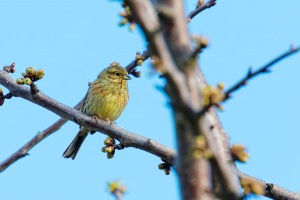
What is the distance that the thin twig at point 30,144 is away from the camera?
5637mm

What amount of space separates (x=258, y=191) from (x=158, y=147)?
10.3 ft

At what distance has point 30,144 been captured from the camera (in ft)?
19.8

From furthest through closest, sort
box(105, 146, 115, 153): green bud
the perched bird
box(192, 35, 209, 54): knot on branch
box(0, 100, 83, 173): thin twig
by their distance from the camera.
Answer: the perched bird → box(105, 146, 115, 153): green bud → box(0, 100, 83, 173): thin twig → box(192, 35, 209, 54): knot on branch

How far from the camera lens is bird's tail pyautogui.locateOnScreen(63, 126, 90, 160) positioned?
10070mm

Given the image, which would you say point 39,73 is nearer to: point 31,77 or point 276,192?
point 31,77

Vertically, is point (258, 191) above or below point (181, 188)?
above

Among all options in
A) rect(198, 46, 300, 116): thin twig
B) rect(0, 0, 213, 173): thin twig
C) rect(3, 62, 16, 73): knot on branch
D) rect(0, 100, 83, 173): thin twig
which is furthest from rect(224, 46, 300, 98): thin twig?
rect(3, 62, 16, 73): knot on branch

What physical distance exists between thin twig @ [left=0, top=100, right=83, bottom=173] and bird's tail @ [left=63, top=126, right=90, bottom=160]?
3318 millimetres

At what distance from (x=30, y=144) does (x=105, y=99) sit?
4.90 m

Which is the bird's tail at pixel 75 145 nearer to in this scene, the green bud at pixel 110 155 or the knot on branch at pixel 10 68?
the knot on branch at pixel 10 68

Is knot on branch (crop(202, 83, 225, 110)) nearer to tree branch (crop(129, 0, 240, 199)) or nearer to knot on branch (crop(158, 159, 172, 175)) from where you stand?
tree branch (crop(129, 0, 240, 199))

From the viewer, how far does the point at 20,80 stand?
5.96 meters

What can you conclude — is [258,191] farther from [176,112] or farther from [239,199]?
[176,112]

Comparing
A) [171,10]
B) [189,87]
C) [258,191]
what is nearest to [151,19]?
[171,10]
